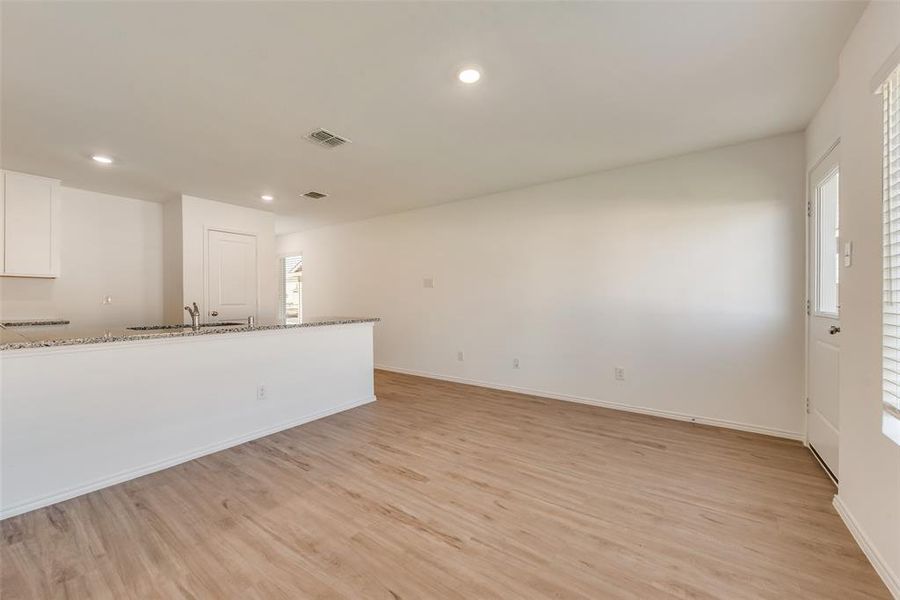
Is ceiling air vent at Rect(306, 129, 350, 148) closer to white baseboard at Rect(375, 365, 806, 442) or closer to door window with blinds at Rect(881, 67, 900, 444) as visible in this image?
door window with blinds at Rect(881, 67, 900, 444)

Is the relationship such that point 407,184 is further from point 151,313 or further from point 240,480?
point 151,313

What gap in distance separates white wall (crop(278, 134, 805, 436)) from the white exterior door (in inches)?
7.1

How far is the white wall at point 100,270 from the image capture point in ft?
12.7

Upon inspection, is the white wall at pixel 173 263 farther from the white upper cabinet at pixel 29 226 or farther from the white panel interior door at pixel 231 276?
the white upper cabinet at pixel 29 226

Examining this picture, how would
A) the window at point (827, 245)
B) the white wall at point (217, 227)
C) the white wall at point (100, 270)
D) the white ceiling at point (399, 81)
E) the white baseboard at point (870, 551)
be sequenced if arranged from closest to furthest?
the white baseboard at point (870, 551), the white ceiling at point (399, 81), the window at point (827, 245), the white wall at point (100, 270), the white wall at point (217, 227)

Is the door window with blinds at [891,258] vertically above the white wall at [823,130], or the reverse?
the white wall at [823,130]

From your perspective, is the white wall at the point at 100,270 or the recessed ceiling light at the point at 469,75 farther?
the white wall at the point at 100,270

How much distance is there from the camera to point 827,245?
2.62 metres

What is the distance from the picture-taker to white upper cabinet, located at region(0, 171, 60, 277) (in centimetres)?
344

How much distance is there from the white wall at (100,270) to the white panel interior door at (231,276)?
0.77 m

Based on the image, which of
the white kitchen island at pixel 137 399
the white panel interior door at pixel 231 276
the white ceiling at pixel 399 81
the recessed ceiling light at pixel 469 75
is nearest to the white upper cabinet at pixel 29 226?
the white ceiling at pixel 399 81

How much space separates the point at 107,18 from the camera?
1.65 meters

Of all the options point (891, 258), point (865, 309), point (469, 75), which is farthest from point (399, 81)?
point (865, 309)

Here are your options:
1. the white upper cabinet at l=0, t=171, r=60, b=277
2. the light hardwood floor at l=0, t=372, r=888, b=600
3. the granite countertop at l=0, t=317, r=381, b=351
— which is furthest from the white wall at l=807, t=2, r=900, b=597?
the white upper cabinet at l=0, t=171, r=60, b=277
